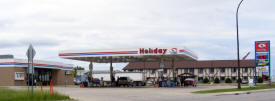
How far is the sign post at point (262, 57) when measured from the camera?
46.1 meters

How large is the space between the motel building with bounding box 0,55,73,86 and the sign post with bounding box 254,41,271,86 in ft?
92.1

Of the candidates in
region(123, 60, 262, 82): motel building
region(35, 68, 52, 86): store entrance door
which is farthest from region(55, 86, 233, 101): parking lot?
region(123, 60, 262, 82): motel building

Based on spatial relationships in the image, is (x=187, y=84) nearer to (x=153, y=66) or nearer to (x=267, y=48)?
(x=267, y=48)

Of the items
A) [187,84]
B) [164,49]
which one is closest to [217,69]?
[187,84]

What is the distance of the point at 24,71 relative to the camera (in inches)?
2153

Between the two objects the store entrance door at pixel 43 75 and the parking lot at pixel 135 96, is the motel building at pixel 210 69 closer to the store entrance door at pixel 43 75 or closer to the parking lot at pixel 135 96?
the store entrance door at pixel 43 75

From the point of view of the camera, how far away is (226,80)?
76875mm

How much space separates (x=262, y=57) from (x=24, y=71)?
3439 centimetres

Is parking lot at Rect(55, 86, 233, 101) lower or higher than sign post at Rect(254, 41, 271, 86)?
lower

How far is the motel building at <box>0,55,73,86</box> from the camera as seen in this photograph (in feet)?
172

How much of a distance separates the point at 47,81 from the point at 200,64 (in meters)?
38.4

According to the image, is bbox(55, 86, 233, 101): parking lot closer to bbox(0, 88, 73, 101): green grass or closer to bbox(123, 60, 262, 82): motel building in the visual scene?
bbox(0, 88, 73, 101): green grass

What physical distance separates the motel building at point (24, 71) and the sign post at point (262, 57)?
28083 mm

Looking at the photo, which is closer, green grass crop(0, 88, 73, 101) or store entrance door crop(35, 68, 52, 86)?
green grass crop(0, 88, 73, 101)
